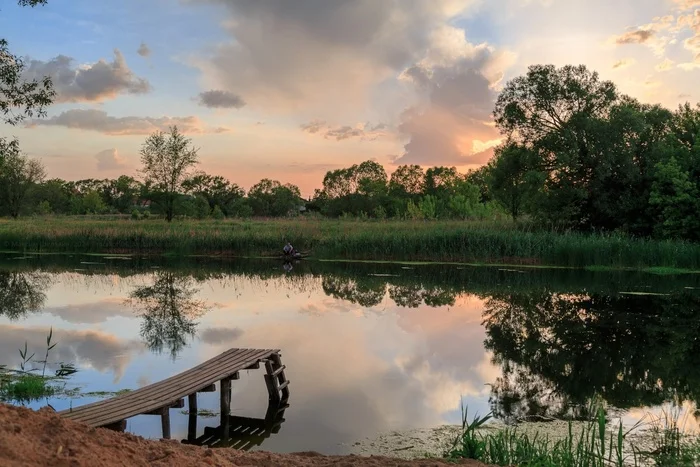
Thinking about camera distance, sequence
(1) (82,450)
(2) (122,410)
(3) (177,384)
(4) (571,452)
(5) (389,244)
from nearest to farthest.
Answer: (1) (82,450), (4) (571,452), (2) (122,410), (3) (177,384), (5) (389,244)

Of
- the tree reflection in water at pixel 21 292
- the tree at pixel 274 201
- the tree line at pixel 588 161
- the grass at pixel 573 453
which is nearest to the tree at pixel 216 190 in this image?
the tree at pixel 274 201

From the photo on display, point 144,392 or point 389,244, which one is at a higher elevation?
point 389,244

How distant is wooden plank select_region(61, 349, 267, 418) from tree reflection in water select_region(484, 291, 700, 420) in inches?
Result: 157

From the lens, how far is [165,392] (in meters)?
7.49

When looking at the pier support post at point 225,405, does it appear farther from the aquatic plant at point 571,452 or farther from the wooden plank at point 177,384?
the aquatic plant at point 571,452

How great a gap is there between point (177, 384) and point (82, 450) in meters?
4.15

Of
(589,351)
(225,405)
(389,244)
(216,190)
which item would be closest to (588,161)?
(389,244)

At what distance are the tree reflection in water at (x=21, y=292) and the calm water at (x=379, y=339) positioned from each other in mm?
89

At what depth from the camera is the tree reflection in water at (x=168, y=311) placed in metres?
12.7

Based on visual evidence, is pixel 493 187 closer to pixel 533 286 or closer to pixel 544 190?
pixel 544 190

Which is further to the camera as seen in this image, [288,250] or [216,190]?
[216,190]

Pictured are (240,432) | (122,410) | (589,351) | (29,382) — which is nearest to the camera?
(122,410)

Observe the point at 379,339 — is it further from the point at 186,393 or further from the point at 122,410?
the point at 122,410

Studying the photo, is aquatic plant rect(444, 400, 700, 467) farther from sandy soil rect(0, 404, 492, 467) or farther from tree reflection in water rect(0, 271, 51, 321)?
tree reflection in water rect(0, 271, 51, 321)
